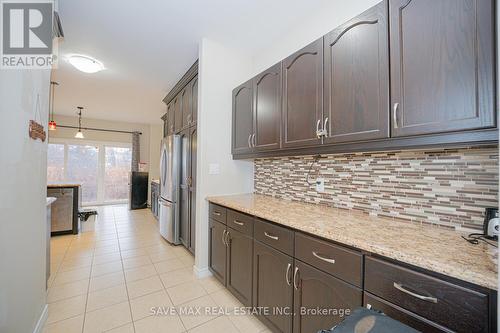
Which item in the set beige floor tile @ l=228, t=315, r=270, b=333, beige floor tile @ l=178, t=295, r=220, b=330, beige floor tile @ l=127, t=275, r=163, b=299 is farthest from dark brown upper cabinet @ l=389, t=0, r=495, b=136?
beige floor tile @ l=127, t=275, r=163, b=299

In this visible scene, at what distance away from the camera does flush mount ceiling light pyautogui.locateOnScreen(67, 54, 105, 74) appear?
266 centimetres

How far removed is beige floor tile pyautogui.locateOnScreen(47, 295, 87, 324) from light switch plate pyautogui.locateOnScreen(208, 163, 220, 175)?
1.60m

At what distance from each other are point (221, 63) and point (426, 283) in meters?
2.58

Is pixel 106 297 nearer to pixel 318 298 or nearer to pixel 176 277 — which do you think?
Answer: pixel 176 277

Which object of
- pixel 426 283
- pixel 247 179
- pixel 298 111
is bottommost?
pixel 426 283

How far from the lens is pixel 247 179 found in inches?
106

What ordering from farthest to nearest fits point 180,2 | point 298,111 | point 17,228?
point 180,2 → point 298,111 → point 17,228

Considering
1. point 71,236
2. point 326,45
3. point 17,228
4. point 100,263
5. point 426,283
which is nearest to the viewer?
point 426,283

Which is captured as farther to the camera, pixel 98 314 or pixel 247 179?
pixel 247 179

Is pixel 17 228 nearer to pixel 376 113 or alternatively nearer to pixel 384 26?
pixel 376 113

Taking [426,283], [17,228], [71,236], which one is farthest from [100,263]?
[426,283]

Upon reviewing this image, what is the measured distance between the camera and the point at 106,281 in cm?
219

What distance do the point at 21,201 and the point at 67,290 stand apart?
1.38 meters

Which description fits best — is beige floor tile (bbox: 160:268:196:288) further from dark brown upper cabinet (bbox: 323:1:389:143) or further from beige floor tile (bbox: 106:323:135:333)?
dark brown upper cabinet (bbox: 323:1:389:143)
